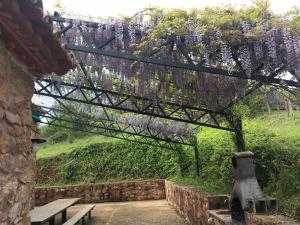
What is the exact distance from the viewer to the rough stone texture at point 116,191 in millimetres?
13930

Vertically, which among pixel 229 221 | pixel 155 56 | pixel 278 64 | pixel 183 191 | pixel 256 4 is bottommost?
pixel 229 221

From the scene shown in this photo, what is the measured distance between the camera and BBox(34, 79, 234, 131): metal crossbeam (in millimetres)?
7371

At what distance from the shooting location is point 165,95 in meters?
6.75

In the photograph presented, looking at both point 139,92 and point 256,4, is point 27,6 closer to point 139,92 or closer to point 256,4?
point 256,4

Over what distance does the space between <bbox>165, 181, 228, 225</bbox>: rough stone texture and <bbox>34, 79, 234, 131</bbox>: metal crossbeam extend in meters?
1.50

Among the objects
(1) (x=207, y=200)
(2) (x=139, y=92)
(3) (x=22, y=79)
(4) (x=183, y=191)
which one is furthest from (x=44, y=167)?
(3) (x=22, y=79)

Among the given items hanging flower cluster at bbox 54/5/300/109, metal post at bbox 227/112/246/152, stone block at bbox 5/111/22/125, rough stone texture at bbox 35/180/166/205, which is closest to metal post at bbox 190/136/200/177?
metal post at bbox 227/112/246/152

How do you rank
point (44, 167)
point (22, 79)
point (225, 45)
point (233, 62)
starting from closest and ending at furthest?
1. point (22, 79)
2. point (225, 45)
3. point (233, 62)
4. point (44, 167)

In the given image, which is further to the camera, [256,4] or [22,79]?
[256,4]

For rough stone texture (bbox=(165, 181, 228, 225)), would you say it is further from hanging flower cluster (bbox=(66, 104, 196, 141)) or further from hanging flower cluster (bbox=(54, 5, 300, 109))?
hanging flower cluster (bbox=(54, 5, 300, 109))

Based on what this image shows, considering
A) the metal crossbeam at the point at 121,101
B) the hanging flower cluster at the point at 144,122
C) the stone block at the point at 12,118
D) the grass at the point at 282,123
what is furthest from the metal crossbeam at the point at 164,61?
the hanging flower cluster at the point at 144,122

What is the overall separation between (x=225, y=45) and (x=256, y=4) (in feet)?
2.23

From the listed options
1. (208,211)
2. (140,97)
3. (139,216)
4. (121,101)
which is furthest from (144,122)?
(208,211)

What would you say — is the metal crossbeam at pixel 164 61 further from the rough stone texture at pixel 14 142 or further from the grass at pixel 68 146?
the grass at pixel 68 146
